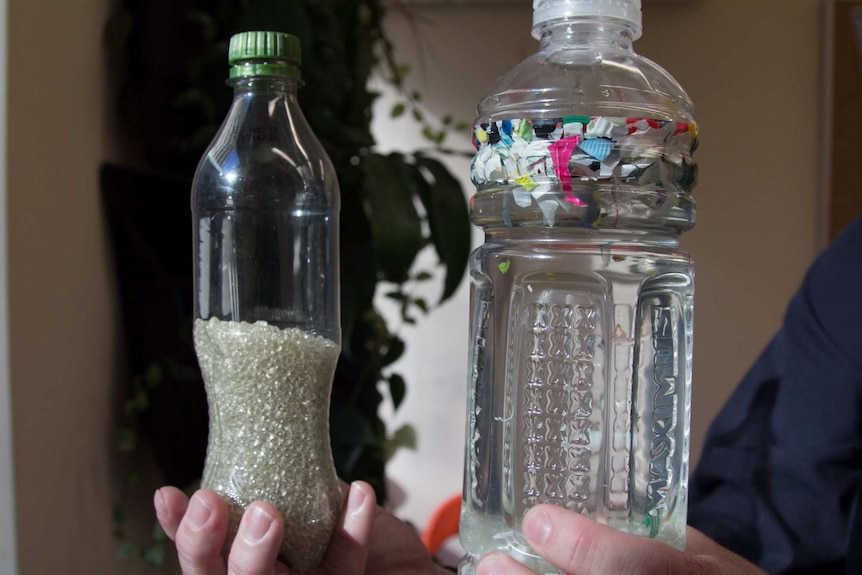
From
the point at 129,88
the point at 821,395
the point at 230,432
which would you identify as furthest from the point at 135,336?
the point at 821,395

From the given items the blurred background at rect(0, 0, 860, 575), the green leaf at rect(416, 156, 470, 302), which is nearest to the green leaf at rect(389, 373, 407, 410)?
the green leaf at rect(416, 156, 470, 302)

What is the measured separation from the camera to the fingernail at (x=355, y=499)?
548mm

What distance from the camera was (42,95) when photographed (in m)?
0.71

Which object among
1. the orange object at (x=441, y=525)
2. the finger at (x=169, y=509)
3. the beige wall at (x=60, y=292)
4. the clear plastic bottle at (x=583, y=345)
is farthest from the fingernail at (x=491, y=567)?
the orange object at (x=441, y=525)

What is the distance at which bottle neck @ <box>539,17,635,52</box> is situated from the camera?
0.59m

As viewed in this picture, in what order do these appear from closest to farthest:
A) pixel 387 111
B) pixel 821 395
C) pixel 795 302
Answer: pixel 821 395
pixel 795 302
pixel 387 111

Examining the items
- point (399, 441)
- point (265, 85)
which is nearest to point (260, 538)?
point (265, 85)

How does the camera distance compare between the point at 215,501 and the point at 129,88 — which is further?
the point at 129,88

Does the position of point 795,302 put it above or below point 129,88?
below

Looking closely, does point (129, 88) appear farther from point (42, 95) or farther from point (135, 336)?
point (135, 336)

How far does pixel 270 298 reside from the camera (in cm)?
63

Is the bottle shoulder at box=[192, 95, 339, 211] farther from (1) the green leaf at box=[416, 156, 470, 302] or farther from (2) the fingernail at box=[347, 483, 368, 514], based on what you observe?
(1) the green leaf at box=[416, 156, 470, 302]

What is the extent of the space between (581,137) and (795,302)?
2.59 ft

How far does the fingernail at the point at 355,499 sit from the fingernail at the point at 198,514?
120 mm
